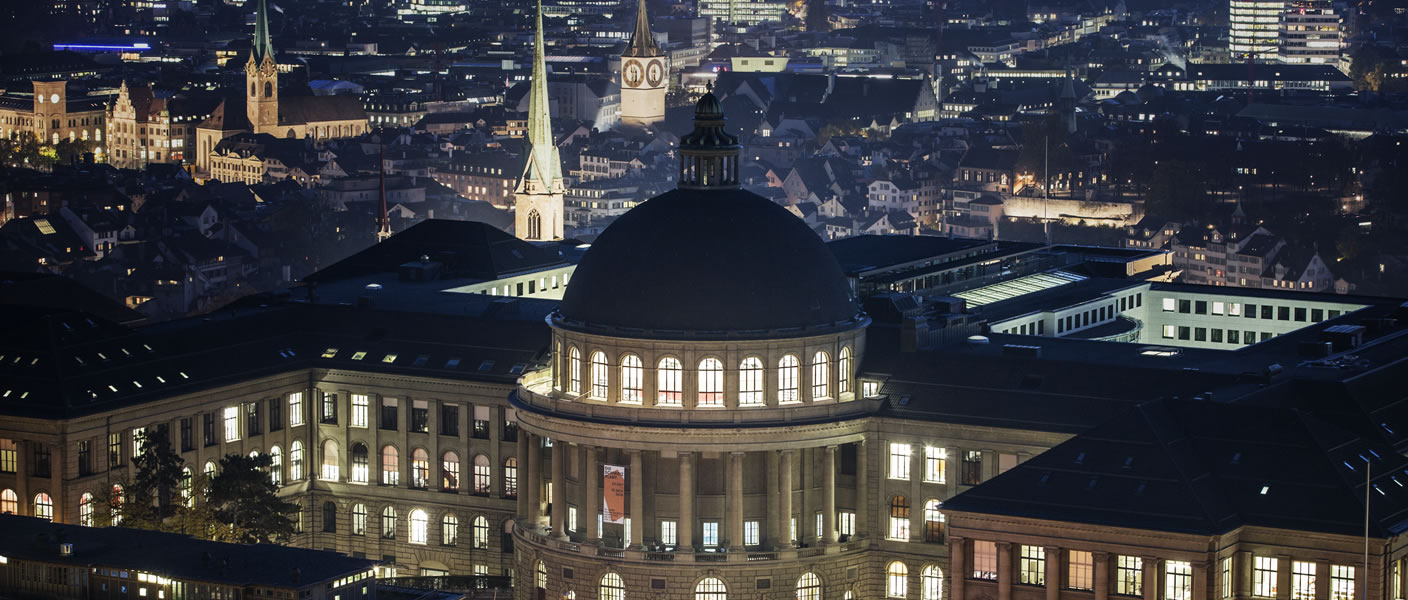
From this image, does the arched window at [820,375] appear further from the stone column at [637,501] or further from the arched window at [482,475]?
the arched window at [482,475]

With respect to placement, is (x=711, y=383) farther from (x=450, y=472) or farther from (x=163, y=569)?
(x=163, y=569)

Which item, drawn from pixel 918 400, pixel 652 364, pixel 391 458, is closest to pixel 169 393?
pixel 391 458

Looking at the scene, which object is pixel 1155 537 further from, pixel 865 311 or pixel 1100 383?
pixel 865 311

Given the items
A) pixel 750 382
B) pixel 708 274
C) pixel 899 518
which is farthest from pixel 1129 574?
pixel 708 274

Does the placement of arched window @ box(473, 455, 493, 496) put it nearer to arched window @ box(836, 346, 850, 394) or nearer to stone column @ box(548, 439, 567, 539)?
stone column @ box(548, 439, 567, 539)

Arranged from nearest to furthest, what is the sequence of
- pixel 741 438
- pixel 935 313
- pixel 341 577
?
pixel 341 577 < pixel 741 438 < pixel 935 313

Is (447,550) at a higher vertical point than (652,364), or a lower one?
lower

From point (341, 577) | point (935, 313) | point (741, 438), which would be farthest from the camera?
point (935, 313)
